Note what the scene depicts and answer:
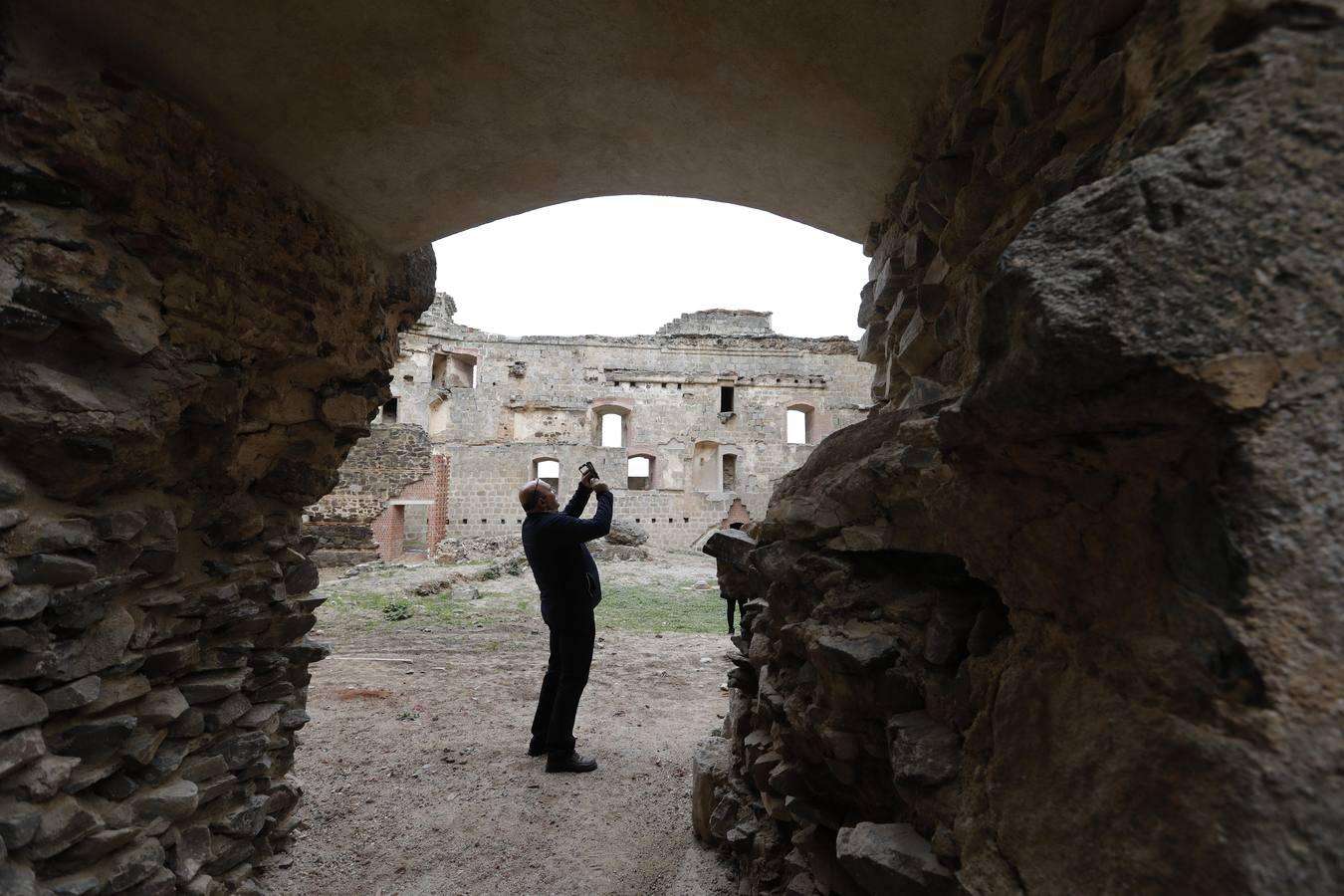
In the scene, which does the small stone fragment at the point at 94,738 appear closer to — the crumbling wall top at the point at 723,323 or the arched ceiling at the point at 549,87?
the arched ceiling at the point at 549,87

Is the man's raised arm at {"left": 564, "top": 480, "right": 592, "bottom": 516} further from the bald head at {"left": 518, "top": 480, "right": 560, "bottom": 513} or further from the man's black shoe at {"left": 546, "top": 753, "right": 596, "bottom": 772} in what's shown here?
the man's black shoe at {"left": 546, "top": 753, "right": 596, "bottom": 772}

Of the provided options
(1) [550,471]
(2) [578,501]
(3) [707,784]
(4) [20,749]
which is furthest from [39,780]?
(1) [550,471]

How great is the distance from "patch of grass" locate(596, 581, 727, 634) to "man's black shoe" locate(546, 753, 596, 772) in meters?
4.04

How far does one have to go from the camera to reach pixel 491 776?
3.95 metres

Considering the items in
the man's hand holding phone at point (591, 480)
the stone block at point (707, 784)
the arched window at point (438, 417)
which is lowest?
the stone block at point (707, 784)

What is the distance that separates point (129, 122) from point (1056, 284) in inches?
109

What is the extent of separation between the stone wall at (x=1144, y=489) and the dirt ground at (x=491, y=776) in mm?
1968

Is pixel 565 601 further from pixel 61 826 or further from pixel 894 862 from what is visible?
pixel 894 862

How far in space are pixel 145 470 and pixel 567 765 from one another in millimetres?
2738

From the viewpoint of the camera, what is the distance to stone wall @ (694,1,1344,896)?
0.76m

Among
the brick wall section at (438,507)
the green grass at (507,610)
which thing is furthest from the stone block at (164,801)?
the brick wall section at (438,507)

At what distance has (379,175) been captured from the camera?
2.97 metres

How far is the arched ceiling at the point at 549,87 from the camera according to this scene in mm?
2090

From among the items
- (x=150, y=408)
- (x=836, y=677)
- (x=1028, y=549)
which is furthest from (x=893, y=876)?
(x=150, y=408)
